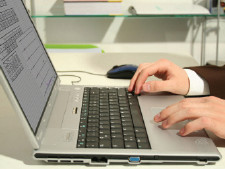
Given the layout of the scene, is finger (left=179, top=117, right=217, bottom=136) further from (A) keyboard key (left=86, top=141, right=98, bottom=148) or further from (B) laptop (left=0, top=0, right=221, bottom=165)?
(A) keyboard key (left=86, top=141, right=98, bottom=148)

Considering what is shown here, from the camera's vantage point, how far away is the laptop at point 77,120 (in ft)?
1.69

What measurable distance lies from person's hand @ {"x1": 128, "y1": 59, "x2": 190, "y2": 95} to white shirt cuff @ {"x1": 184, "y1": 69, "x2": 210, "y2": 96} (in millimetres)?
17

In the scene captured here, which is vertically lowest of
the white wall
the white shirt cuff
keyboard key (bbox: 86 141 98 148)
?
the white wall

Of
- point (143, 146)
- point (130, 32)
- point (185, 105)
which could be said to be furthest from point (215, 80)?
point (130, 32)

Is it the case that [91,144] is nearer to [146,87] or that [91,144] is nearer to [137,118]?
[137,118]

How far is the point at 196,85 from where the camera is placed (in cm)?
88

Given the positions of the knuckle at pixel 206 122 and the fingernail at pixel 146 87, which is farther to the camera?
the fingernail at pixel 146 87

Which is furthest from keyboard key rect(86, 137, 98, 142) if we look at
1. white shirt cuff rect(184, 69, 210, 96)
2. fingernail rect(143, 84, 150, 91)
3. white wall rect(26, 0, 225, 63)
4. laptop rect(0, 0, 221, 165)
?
white wall rect(26, 0, 225, 63)

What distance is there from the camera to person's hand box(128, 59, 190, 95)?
2.59 feet

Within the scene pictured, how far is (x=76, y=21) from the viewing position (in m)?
1.85

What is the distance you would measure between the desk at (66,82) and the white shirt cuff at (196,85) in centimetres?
21

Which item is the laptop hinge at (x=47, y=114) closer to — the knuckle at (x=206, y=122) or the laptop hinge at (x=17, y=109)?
the laptop hinge at (x=17, y=109)

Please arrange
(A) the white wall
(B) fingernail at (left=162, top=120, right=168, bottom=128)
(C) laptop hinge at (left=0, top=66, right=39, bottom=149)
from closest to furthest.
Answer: (C) laptop hinge at (left=0, top=66, right=39, bottom=149) → (B) fingernail at (left=162, top=120, right=168, bottom=128) → (A) the white wall

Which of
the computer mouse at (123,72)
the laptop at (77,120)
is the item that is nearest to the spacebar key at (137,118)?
the laptop at (77,120)
